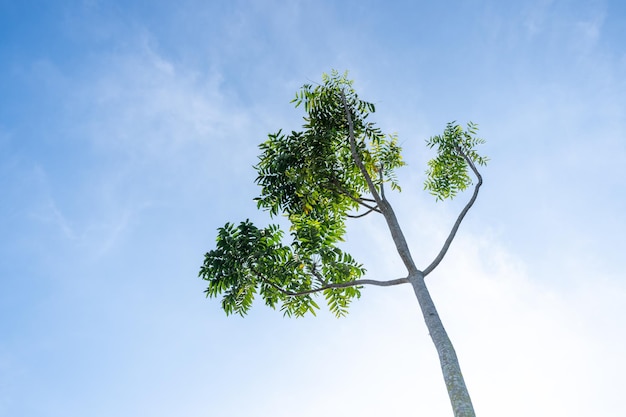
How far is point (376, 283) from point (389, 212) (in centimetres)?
178

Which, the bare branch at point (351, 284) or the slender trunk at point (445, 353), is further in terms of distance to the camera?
the bare branch at point (351, 284)

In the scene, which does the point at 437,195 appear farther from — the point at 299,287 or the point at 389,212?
the point at 299,287

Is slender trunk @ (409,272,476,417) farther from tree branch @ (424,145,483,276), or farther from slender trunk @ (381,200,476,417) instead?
tree branch @ (424,145,483,276)

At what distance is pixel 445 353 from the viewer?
7.45m

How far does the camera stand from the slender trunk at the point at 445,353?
6.83 m

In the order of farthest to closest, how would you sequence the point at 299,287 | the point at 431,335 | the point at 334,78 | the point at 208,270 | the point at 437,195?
the point at 437,195 → the point at 334,78 → the point at 299,287 → the point at 208,270 → the point at 431,335

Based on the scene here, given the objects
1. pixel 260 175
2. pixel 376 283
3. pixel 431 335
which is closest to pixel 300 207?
pixel 260 175

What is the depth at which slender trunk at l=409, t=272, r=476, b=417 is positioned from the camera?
22.4 ft

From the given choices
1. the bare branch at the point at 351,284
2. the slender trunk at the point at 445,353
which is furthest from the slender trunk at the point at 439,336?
the bare branch at the point at 351,284

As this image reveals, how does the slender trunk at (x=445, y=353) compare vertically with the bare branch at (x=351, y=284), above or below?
below

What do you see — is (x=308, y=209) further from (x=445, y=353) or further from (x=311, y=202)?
(x=445, y=353)

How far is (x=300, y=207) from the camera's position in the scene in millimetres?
10758

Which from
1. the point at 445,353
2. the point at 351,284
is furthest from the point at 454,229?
the point at 445,353

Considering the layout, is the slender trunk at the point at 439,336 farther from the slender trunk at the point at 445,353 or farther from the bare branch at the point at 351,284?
the bare branch at the point at 351,284
